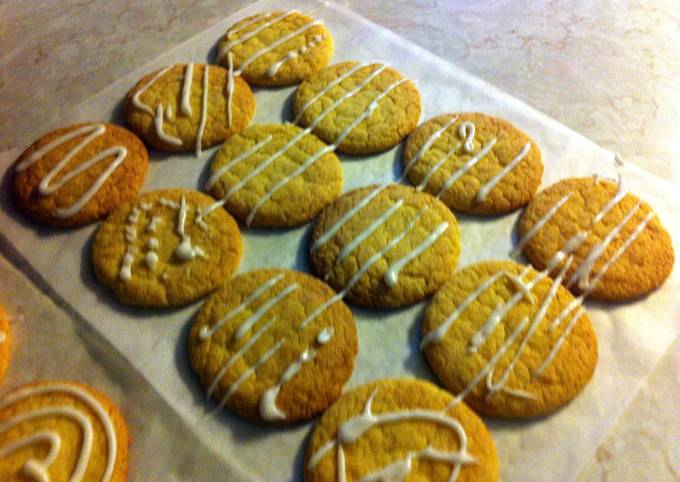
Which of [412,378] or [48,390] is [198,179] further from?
[412,378]

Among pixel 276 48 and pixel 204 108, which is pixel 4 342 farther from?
pixel 276 48

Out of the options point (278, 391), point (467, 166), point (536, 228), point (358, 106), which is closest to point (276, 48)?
point (358, 106)

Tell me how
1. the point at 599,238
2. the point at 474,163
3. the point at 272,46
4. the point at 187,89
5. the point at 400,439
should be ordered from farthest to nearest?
the point at 272,46, the point at 187,89, the point at 474,163, the point at 599,238, the point at 400,439

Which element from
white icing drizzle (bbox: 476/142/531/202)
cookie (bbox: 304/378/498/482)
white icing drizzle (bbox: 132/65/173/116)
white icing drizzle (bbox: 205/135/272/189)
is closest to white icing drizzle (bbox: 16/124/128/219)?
white icing drizzle (bbox: 132/65/173/116)

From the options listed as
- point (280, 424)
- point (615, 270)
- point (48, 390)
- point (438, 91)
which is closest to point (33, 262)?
point (48, 390)

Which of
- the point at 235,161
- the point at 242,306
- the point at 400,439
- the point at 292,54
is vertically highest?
the point at 292,54

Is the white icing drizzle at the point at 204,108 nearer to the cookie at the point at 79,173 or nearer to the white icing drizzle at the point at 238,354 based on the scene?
the cookie at the point at 79,173

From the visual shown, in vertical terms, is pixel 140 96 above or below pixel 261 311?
above
